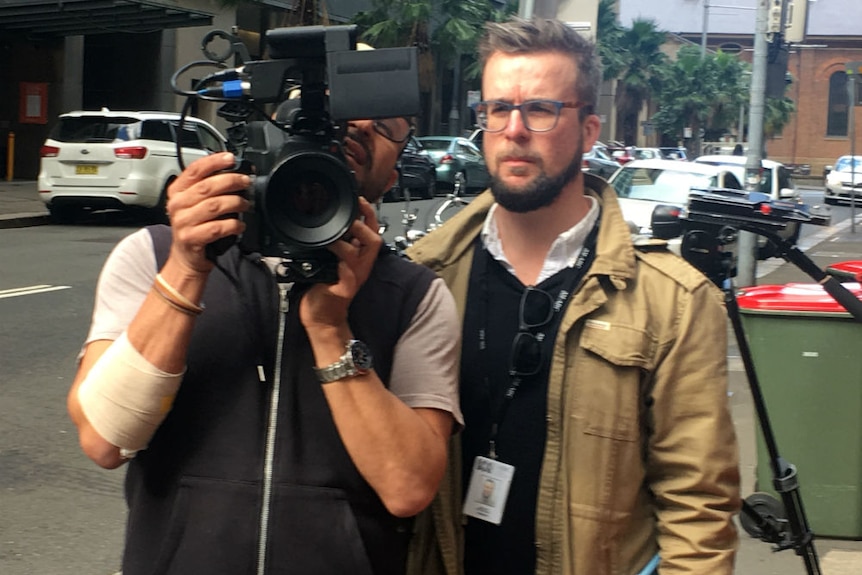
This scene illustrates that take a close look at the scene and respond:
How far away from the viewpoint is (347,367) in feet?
5.93

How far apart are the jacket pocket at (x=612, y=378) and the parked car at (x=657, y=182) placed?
10731 millimetres

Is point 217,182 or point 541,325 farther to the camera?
point 541,325

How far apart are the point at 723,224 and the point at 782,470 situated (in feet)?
2.82

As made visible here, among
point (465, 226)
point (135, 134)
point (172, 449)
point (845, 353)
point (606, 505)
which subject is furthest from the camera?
point (135, 134)

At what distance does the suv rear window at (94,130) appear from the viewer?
16.9 m

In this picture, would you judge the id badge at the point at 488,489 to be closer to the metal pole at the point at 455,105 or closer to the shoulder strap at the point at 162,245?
the shoulder strap at the point at 162,245

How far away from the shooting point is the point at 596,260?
228cm

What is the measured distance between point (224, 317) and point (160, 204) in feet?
51.9

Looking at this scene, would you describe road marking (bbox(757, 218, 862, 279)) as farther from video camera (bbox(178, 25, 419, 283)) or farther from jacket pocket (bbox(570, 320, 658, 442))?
video camera (bbox(178, 25, 419, 283))

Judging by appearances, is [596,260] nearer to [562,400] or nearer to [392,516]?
[562,400]

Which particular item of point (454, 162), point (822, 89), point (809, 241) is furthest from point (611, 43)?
point (809, 241)

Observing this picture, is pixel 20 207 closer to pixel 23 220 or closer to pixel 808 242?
pixel 23 220

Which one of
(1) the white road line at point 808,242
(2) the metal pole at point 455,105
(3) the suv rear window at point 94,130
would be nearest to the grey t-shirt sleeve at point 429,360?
(1) the white road line at point 808,242

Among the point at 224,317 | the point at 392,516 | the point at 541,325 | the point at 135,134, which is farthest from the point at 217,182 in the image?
the point at 135,134
